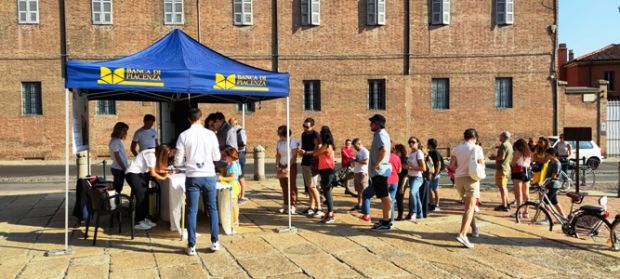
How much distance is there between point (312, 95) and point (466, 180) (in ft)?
63.0

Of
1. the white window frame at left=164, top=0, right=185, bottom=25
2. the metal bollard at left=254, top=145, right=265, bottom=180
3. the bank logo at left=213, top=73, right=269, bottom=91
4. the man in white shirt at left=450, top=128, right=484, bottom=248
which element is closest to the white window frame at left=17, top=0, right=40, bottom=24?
the white window frame at left=164, top=0, right=185, bottom=25

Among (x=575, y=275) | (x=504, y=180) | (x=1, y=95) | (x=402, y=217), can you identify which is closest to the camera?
(x=575, y=275)

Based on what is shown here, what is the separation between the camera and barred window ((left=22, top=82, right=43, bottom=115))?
79.2 ft

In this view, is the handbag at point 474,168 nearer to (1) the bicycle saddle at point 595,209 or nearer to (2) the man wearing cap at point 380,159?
(2) the man wearing cap at point 380,159

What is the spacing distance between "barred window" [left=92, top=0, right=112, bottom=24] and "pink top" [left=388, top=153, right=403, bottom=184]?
20.7m

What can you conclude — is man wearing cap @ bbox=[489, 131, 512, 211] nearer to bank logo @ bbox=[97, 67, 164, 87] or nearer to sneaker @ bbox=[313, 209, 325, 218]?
sneaker @ bbox=[313, 209, 325, 218]

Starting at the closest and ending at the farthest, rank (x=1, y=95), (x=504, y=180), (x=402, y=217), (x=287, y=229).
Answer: (x=287, y=229)
(x=402, y=217)
(x=504, y=180)
(x=1, y=95)

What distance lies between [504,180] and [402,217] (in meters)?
2.52

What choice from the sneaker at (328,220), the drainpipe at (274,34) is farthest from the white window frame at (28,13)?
the sneaker at (328,220)

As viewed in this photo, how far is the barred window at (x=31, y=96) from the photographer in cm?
2412

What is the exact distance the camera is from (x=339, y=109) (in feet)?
83.8

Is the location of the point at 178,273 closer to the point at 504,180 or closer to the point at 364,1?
the point at 504,180

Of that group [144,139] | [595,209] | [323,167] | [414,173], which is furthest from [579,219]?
[144,139]

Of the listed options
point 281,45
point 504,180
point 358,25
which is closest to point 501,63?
point 358,25
